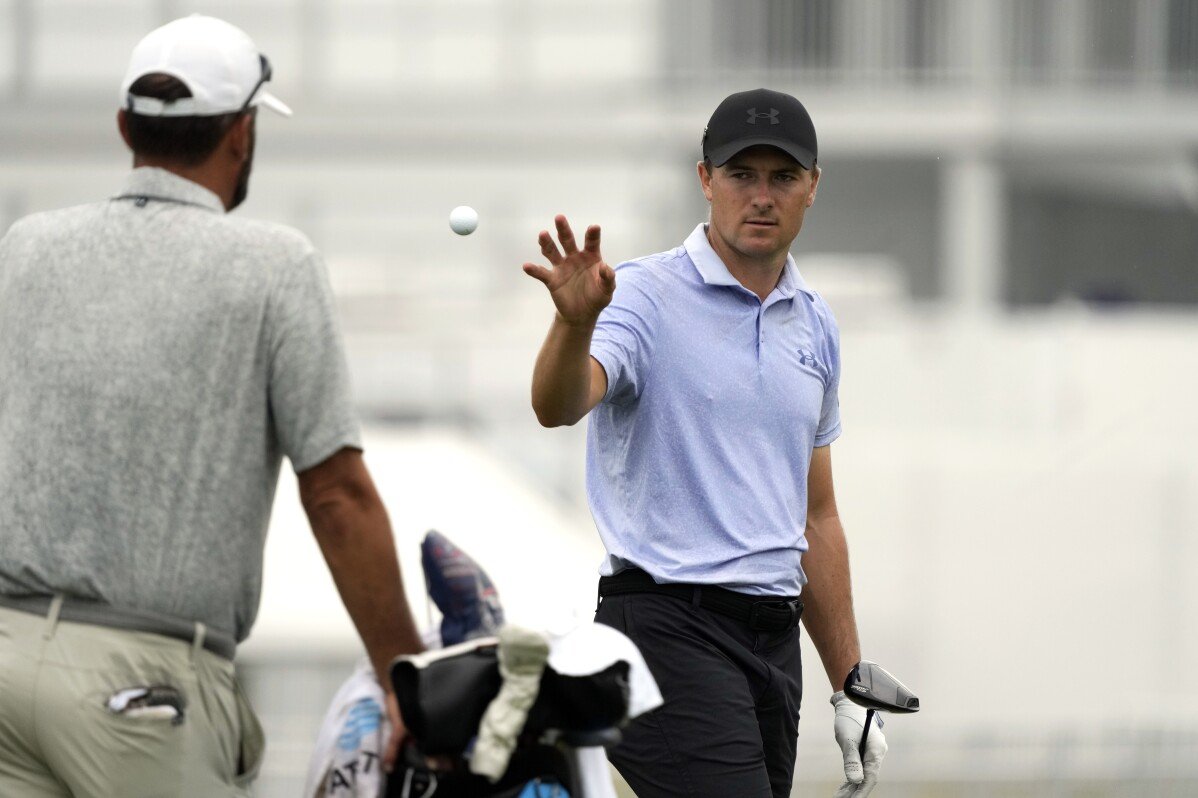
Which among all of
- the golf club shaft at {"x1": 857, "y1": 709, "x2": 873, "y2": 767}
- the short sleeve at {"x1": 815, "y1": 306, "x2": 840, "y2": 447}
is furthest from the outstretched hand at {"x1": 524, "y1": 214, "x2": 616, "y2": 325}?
the golf club shaft at {"x1": 857, "y1": 709, "x2": 873, "y2": 767}

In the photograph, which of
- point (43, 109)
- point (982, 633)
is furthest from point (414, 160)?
point (982, 633)

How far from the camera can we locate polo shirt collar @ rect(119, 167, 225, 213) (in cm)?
331

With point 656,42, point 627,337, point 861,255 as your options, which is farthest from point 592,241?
point 861,255

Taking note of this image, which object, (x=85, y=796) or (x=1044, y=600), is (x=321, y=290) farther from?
(x=1044, y=600)

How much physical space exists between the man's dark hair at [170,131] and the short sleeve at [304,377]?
301 millimetres

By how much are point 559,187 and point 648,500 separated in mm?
20209

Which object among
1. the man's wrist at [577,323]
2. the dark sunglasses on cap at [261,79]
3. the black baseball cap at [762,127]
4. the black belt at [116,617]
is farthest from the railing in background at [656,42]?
the black belt at [116,617]

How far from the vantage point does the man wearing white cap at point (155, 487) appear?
3160mm

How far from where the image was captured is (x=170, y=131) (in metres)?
3.35

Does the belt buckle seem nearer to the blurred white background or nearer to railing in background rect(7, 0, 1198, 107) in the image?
the blurred white background

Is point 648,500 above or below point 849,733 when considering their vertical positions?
above

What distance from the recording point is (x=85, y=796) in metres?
3.16

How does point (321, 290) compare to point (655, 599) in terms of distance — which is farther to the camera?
point (655, 599)

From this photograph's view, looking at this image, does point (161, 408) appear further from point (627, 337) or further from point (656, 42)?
point (656, 42)
